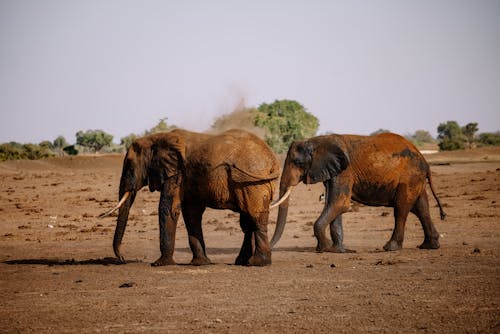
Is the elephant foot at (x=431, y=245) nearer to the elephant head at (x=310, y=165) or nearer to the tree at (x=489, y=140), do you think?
the elephant head at (x=310, y=165)

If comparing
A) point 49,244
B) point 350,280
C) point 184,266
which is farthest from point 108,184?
point 350,280

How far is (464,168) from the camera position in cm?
4181

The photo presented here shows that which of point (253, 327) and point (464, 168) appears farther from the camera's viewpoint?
point (464, 168)

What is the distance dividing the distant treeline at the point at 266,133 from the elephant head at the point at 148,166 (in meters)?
32.6

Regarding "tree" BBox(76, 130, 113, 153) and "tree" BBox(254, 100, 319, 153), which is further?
"tree" BBox(76, 130, 113, 153)

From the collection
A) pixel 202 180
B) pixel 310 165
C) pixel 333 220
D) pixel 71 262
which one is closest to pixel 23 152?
pixel 310 165

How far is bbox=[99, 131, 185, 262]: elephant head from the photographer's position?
1479 cm

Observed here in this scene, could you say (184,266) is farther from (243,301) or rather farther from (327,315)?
(327,315)

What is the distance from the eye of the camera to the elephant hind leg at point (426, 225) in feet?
57.5

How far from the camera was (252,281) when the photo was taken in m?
12.8

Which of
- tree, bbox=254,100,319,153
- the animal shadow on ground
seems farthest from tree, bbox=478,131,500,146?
the animal shadow on ground

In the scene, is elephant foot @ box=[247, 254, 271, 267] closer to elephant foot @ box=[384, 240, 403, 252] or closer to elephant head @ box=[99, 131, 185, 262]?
elephant head @ box=[99, 131, 185, 262]

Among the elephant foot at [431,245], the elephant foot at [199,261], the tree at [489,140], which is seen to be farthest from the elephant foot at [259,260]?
the tree at [489,140]

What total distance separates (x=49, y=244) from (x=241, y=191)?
7367 millimetres
